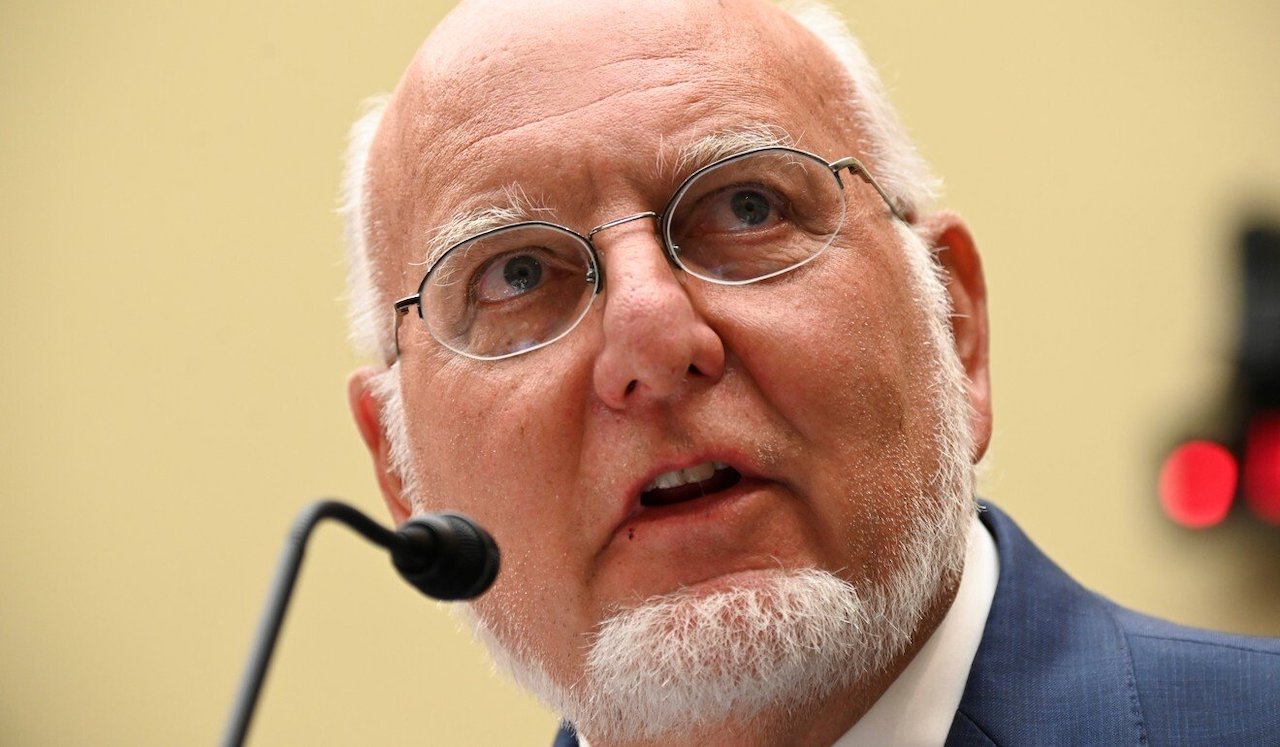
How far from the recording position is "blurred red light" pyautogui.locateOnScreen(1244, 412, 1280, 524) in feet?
10.5

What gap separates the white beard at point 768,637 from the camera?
181cm

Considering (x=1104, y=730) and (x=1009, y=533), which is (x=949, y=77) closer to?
(x=1009, y=533)

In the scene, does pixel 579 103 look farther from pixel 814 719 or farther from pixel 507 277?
pixel 814 719

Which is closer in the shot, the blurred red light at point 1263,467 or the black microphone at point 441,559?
the black microphone at point 441,559

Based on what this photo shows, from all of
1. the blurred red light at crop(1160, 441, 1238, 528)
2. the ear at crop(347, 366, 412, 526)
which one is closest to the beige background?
the blurred red light at crop(1160, 441, 1238, 528)

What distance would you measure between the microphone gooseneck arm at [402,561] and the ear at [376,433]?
1089 millimetres

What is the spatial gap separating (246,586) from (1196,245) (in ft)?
8.18

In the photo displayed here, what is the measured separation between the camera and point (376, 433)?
2484 millimetres

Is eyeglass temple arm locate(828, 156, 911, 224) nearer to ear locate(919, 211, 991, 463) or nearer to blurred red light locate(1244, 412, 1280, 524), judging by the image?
ear locate(919, 211, 991, 463)

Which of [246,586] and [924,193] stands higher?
[924,193]

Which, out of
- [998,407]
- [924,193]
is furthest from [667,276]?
[998,407]

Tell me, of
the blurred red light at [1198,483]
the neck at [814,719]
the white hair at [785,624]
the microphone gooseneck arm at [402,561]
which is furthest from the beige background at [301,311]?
the microphone gooseneck arm at [402,561]

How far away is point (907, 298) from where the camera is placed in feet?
6.82

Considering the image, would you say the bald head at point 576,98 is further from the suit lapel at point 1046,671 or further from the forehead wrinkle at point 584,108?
the suit lapel at point 1046,671
